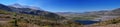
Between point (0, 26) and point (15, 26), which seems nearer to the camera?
point (0, 26)

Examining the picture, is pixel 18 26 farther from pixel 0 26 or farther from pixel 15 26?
pixel 0 26

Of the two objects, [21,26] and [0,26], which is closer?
[0,26]

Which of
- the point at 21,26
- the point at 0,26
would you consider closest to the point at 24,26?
the point at 21,26

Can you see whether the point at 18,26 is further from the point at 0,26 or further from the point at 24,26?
the point at 0,26

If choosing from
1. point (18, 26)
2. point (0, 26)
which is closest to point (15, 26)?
point (18, 26)

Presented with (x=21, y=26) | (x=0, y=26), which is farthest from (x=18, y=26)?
(x=0, y=26)
